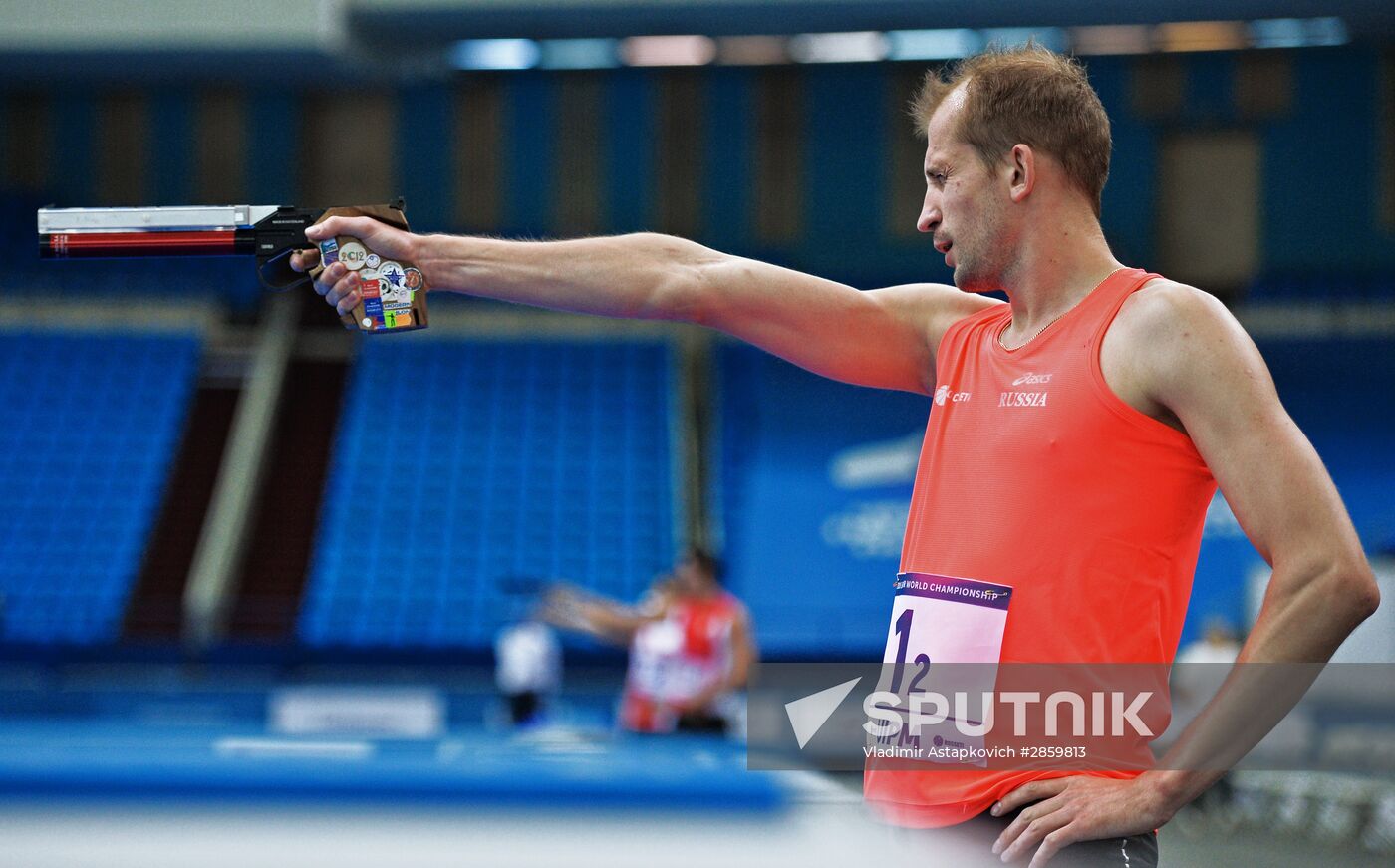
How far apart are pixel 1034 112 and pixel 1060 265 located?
0.21 m

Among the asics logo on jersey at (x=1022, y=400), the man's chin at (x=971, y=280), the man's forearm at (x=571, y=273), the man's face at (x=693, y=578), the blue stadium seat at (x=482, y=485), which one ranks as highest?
the blue stadium seat at (x=482, y=485)

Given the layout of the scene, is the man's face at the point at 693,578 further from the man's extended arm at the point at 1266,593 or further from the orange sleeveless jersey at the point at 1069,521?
the man's extended arm at the point at 1266,593

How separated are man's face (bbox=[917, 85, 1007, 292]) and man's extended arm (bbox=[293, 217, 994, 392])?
0.63ft

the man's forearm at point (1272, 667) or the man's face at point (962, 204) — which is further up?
the man's face at point (962, 204)

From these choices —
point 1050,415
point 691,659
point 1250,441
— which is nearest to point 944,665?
point 1050,415

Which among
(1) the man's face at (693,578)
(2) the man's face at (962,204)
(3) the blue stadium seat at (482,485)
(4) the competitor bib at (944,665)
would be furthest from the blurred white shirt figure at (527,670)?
(2) the man's face at (962,204)

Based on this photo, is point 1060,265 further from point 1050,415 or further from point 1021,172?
point 1050,415

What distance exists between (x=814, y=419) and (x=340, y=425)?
450 cm

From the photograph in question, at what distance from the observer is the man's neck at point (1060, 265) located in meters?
1.86

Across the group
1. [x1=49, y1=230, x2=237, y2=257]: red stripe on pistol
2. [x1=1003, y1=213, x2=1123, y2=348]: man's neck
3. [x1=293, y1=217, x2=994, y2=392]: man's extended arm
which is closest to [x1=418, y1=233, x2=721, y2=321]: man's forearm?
[x1=293, y1=217, x2=994, y2=392]: man's extended arm

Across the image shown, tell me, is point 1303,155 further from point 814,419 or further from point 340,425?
point 340,425

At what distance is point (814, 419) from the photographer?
41.1 feet

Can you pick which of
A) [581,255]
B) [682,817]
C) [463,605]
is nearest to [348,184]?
[463,605]

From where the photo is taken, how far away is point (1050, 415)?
5.66 feet
